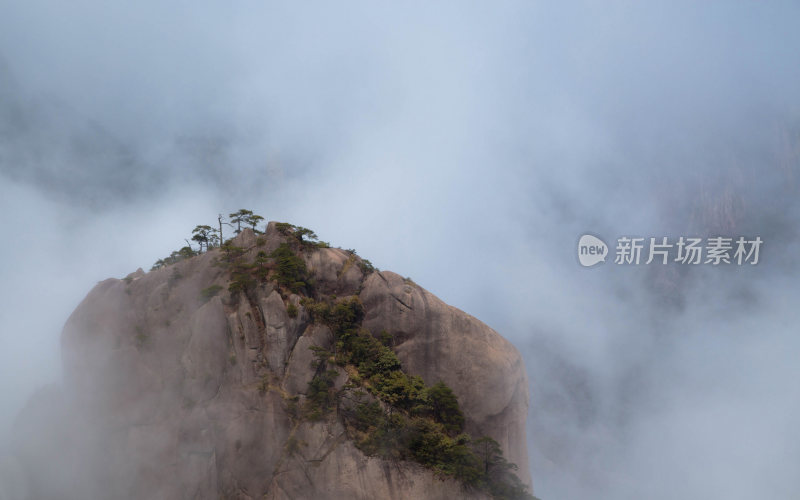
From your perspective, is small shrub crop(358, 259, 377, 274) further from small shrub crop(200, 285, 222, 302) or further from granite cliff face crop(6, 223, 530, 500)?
small shrub crop(200, 285, 222, 302)

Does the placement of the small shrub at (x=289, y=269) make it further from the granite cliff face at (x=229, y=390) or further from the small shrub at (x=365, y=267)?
the small shrub at (x=365, y=267)

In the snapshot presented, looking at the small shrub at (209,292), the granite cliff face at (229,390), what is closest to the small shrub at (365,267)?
the granite cliff face at (229,390)

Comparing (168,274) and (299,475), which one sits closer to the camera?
(299,475)

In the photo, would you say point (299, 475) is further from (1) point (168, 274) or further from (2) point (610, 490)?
(2) point (610, 490)

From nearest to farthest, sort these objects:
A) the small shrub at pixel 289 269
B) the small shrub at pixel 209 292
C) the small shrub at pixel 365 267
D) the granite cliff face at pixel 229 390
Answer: the granite cliff face at pixel 229 390, the small shrub at pixel 209 292, the small shrub at pixel 289 269, the small shrub at pixel 365 267

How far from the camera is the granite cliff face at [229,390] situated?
1160 inches

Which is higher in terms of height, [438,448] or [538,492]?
[438,448]

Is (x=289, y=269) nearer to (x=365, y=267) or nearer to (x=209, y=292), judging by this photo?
(x=209, y=292)

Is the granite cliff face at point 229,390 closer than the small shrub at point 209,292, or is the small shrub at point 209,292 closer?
the granite cliff face at point 229,390

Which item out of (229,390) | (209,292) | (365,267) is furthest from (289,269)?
(229,390)

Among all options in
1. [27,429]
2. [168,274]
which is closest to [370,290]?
[168,274]

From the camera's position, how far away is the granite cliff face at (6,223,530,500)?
2945cm

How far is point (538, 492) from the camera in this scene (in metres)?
79.1

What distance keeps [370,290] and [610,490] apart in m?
83.5
